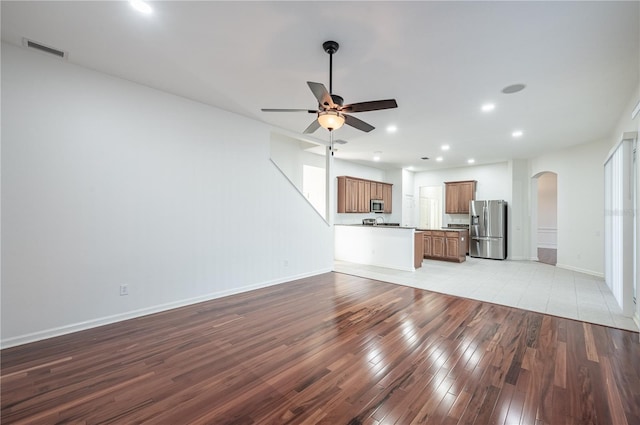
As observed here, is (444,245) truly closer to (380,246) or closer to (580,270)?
(380,246)

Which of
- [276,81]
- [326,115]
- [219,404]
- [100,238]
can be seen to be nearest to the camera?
[219,404]

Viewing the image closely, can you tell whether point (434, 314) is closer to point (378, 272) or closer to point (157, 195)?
point (378, 272)

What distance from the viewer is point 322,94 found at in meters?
2.57

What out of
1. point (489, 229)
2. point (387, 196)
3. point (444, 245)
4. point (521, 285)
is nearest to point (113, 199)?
point (521, 285)

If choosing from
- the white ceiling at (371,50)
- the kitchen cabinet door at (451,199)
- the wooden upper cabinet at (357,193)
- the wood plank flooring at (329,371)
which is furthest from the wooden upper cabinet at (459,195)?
the wood plank flooring at (329,371)

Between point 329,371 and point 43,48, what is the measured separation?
430 cm

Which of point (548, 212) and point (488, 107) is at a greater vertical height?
point (488, 107)

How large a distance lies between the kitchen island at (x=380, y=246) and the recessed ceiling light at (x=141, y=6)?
225 inches

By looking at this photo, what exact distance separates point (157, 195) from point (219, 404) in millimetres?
2842

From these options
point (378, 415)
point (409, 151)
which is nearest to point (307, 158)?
point (409, 151)

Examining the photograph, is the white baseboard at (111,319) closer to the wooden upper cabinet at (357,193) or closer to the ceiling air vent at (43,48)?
the ceiling air vent at (43,48)

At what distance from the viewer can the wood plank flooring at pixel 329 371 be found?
1832mm

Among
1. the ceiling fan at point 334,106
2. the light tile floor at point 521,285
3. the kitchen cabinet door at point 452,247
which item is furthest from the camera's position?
the kitchen cabinet door at point 452,247

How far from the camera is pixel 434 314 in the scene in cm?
363
